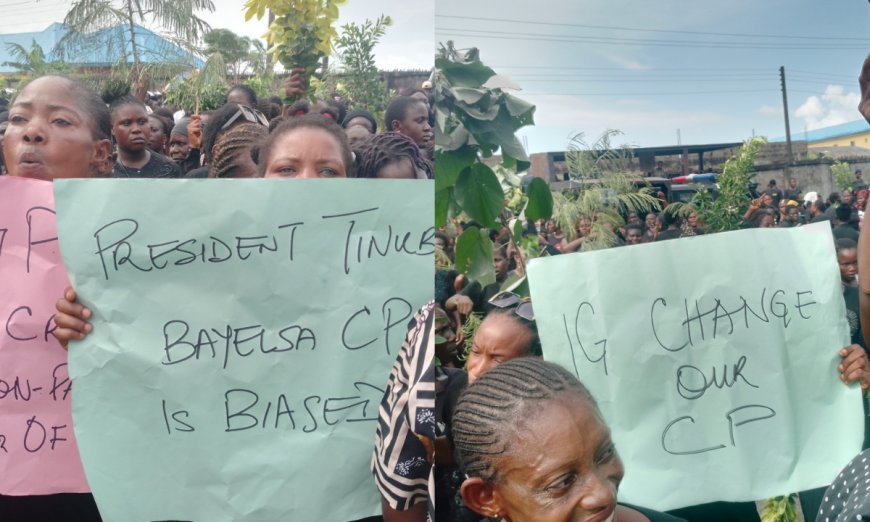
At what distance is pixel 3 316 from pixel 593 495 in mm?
1214

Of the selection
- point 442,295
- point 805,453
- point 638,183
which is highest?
point 638,183

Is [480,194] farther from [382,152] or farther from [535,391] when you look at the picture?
[535,391]

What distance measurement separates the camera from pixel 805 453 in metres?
1.78

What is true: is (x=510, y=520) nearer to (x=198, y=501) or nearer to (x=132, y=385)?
(x=198, y=501)

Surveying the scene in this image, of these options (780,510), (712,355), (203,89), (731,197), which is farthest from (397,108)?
(780,510)

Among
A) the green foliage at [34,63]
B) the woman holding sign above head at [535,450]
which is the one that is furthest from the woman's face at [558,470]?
the green foliage at [34,63]

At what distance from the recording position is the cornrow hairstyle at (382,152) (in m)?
1.80

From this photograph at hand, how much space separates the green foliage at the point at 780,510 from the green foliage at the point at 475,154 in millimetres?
872

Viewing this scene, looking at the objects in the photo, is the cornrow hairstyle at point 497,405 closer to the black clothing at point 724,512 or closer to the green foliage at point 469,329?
the green foliage at point 469,329

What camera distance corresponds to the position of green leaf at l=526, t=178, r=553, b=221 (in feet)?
5.37

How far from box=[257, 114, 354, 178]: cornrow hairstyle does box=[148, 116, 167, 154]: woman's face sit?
326mm

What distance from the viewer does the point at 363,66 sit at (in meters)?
1.69

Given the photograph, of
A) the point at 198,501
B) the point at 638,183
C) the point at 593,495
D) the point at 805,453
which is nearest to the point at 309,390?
the point at 198,501

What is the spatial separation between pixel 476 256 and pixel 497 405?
314mm
